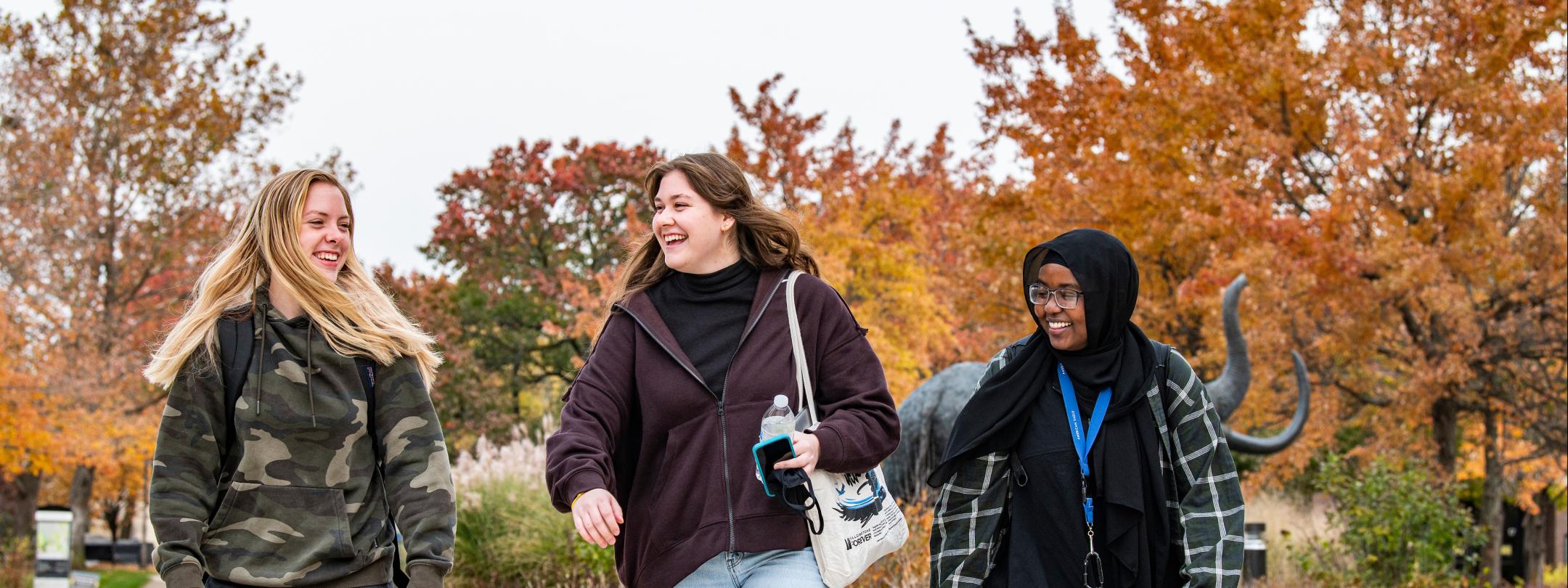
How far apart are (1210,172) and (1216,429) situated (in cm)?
1037

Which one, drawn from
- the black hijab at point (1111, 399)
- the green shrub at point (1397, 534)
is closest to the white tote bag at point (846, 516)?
the black hijab at point (1111, 399)

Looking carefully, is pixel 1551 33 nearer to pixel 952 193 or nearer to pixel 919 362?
pixel 919 362

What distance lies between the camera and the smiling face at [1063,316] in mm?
3561

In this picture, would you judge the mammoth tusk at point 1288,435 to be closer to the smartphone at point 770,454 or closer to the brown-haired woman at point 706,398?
the brown-haired woman at point 706,398

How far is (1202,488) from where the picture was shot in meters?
3.44

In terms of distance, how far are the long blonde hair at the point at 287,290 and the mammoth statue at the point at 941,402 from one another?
19.1 feet

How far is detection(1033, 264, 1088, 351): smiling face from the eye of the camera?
11.7 ft

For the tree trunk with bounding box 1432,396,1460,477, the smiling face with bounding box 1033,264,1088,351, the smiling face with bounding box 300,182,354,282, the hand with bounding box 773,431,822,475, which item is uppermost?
the smiling face with bounding box 300,182,354,282

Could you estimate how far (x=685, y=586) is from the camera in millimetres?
3213

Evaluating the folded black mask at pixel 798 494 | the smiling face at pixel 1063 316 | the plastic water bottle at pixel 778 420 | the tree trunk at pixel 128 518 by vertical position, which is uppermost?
the smiling face at pixel 1063 316

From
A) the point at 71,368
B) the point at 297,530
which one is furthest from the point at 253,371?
the point at 71,368

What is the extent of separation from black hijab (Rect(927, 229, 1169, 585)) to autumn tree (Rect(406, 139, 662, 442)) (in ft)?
66.6

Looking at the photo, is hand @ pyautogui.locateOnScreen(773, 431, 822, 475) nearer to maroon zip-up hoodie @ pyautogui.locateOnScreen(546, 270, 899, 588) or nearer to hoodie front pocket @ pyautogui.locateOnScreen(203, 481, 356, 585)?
maroon zip-up hoodie @ pyautogui.locateOnScreen(546, 270, 899, 588)

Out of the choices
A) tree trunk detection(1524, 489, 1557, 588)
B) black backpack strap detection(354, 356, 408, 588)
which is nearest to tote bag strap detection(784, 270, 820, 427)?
black backpack strap detection(354, 356, 408, 588)
